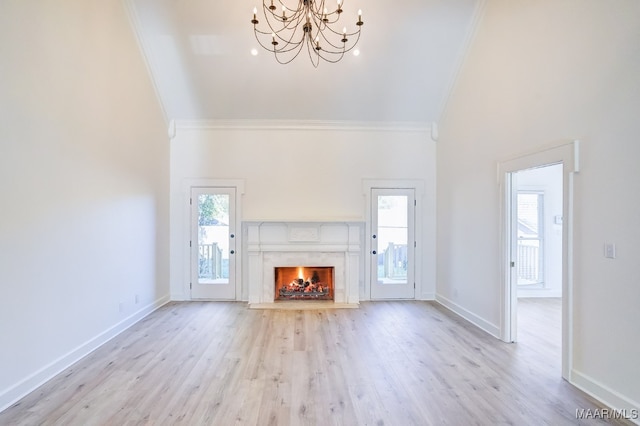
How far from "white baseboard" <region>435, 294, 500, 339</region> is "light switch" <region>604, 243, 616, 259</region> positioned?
175 cm

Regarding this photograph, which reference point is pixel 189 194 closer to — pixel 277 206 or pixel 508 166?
pixel 277 206

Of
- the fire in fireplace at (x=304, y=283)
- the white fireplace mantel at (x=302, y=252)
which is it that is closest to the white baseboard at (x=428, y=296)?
the white fireplace mantel at (x=302, y=252)

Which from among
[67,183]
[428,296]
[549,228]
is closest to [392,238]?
[428,296]

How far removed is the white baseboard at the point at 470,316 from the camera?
405 centimetres

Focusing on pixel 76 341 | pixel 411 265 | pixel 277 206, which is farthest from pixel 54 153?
pixel 411 265

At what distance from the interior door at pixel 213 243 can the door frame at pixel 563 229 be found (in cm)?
408

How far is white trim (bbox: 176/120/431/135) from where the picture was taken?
5.60 meters

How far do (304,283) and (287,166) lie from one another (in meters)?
2.07

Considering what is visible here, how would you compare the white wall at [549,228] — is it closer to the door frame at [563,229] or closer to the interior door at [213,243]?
the door frame at [563,229]

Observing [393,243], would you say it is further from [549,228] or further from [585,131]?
[585,131]

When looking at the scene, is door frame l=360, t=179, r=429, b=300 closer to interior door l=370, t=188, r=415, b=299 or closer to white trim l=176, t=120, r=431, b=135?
interior door l=370, t=188, r=415, b=299

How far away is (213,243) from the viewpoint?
223 inches

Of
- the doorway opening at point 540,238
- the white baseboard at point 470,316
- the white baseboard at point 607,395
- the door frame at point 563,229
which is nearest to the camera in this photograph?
the white baseboard at point 607,395

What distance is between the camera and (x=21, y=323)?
267 cm
